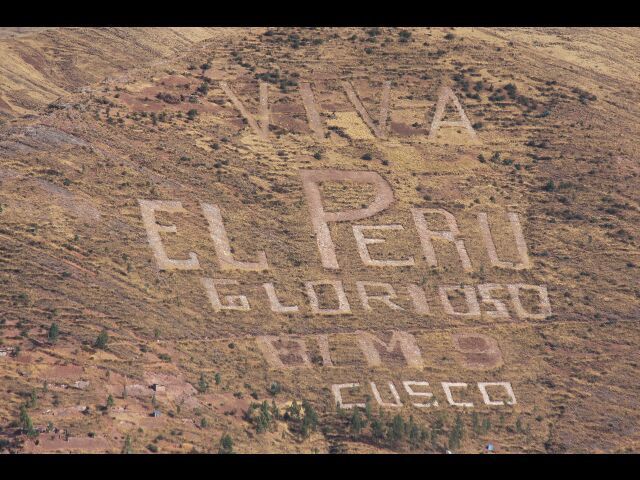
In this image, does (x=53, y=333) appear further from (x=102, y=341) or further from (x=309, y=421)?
(x=309, y=421)

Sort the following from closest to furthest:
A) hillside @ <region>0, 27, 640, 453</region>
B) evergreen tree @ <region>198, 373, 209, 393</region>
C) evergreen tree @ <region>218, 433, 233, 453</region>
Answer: evergreen tree @ <region>218, 433, 233, 453</region> < hillside @ <region>0, 27, 640, 453</region> < evergreen tree @ <region>198, 373, 209, 393</region>

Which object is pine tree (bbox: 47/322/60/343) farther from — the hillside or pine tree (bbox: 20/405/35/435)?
pine tree (bbox: 20/405/35/435)

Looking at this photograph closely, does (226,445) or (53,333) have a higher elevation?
(53,333)

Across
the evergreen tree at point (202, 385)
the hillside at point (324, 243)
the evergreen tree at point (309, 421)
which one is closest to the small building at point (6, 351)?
the hillside at point (324, 243)

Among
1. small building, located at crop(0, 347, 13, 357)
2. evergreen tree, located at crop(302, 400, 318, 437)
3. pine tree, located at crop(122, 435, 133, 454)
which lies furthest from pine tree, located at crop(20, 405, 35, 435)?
evergreen tree, located at crop(302, 400, 318, 437)

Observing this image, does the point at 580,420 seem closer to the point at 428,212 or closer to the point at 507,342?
the point at 507,342

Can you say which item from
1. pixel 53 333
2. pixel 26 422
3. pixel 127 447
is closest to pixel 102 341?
pixel 53 333

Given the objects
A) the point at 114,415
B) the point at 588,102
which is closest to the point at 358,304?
the point at 114,415

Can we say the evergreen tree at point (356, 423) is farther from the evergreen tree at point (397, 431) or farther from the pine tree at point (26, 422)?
the pine tree at point (26, 422)
